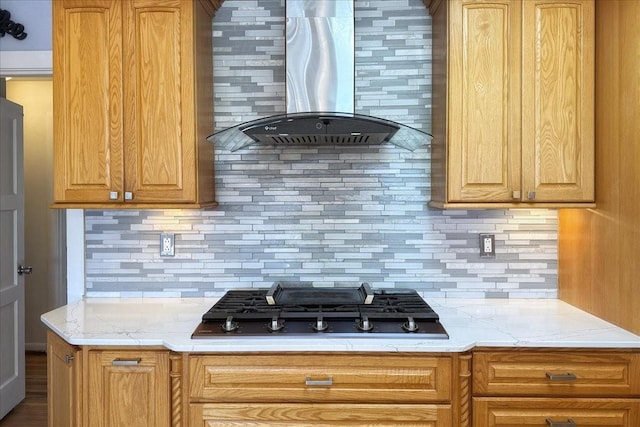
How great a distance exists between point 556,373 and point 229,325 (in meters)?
1.22

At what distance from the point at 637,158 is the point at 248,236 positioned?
1718 mm

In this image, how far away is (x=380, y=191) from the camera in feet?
7.55

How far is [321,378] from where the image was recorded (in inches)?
64.3

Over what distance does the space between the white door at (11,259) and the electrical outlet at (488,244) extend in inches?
114

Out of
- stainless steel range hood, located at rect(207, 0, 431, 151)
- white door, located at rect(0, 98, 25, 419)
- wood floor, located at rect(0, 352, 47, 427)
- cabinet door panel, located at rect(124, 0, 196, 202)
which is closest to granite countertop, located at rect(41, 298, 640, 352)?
cabinet door panel, located at rect(124, 0, 196, 202)

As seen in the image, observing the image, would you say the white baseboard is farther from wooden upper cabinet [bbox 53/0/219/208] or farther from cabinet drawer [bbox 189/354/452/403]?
cabinet drawer [bbox 189/354/452/403]

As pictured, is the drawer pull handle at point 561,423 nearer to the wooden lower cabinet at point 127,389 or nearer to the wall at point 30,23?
the wooden lower cabinet at point 127,389

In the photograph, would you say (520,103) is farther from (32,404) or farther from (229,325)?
(32,404)

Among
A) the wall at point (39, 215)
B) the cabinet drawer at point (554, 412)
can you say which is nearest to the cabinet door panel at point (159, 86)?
the cabinet drawer at point (554, 412)

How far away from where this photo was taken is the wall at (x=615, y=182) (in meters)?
1.71

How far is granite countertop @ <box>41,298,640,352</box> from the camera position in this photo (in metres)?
1.63

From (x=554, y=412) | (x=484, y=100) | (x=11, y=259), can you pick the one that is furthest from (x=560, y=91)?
(x=11, y=259)

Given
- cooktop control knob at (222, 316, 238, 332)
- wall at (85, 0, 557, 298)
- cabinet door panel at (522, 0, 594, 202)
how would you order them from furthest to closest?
wall at (85, 0, 557, 298), cabinet door panel at (522, 0, 594, 202), cooktop control knob at (222, 316, 238, 332)

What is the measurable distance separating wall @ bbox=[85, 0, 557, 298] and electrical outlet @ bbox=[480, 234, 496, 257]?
0.10ft
